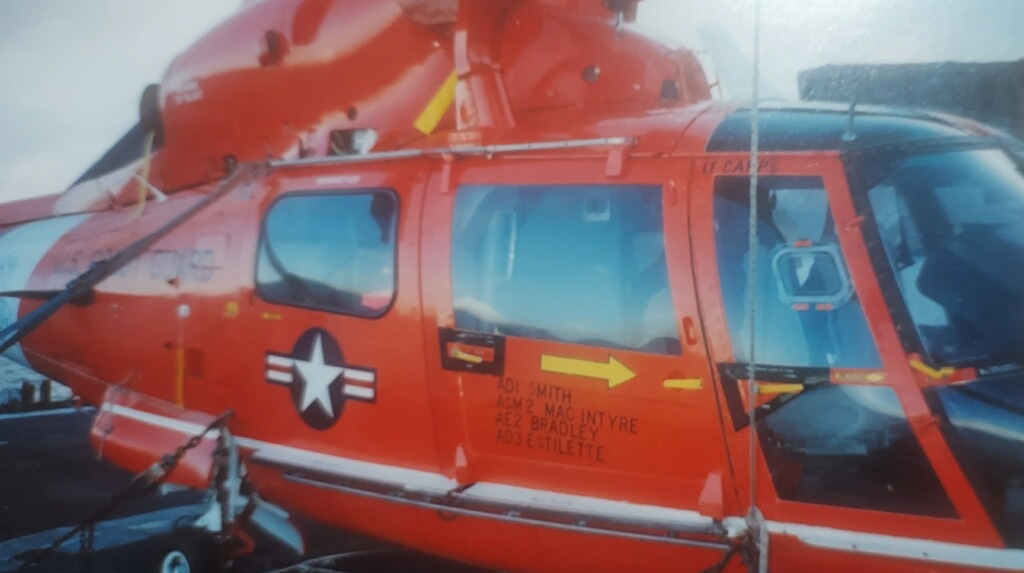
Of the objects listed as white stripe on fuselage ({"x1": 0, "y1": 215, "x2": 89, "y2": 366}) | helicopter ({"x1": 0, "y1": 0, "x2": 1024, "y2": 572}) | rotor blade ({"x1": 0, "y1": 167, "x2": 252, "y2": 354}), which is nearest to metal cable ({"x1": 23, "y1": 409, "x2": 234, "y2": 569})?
helicopter ({"x1": 0, "y1": 0, "x2": 1024, "y2": 572})

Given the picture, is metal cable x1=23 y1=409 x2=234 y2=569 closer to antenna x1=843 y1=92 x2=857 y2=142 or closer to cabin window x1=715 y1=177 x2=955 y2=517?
cabin window x1=715 y1=177 x2=955 y2=517

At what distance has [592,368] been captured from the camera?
2188mm

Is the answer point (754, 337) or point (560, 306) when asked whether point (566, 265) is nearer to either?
point (560, 306)

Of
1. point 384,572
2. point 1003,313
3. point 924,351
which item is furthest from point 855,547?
point 384,572

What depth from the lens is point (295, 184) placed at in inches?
115

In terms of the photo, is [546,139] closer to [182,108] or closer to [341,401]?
[341,401]

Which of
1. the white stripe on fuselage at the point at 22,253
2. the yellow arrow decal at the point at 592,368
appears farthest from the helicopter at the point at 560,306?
the white stripe on fuselage at the point at 22,253

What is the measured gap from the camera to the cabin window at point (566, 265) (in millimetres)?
2137

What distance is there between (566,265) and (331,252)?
3.18ft

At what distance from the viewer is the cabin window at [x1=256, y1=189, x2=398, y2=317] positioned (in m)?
2.61

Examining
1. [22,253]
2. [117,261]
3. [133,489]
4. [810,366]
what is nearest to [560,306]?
[810,366]

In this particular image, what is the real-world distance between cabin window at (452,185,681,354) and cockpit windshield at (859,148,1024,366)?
0.59 metres

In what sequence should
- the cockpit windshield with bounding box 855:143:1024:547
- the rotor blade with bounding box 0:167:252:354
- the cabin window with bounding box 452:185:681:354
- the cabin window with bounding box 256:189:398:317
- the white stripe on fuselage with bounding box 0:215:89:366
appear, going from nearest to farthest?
the cockpit windshield with bounding box 855:143:1024:547 → the cabin window with bounding box 452:185:681:354 → the cabin window with bounding box 256:189:398:317 → the rotor blade with bounding box 0:167:252:354 → the white stripe on fuselage with bounding box 0:215:89:366

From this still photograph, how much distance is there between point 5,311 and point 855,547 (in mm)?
3900
